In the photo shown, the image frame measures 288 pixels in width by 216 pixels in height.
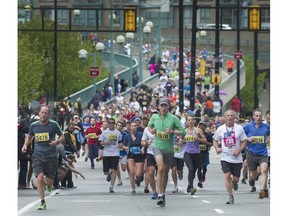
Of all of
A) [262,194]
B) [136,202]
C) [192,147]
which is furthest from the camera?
[192,147]

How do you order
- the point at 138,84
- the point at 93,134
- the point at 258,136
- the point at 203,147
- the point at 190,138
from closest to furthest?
the point at 258,136 < the point at 190,138 < the point at 203,147 < the point at 93,134 < the point at 138,84

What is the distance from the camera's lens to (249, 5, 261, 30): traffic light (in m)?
49.1

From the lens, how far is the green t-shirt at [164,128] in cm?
2283

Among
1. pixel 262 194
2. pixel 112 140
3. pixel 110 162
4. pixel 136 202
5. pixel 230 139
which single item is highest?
pixel 230 139

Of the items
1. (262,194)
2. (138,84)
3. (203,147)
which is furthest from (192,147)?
(138,84)

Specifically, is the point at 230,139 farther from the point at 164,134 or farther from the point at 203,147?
the point at 203,147

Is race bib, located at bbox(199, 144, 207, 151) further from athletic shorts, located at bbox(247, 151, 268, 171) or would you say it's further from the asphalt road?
athletic shorts, located at bbox(247, 151, 268, 171)

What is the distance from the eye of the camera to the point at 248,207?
2238 cm

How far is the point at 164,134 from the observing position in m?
22.8

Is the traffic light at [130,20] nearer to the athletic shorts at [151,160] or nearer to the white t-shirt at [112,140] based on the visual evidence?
the white t-shirt at [112,140]

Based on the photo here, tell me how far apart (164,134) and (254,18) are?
1068 inches

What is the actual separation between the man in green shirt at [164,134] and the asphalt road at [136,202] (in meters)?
0.63
